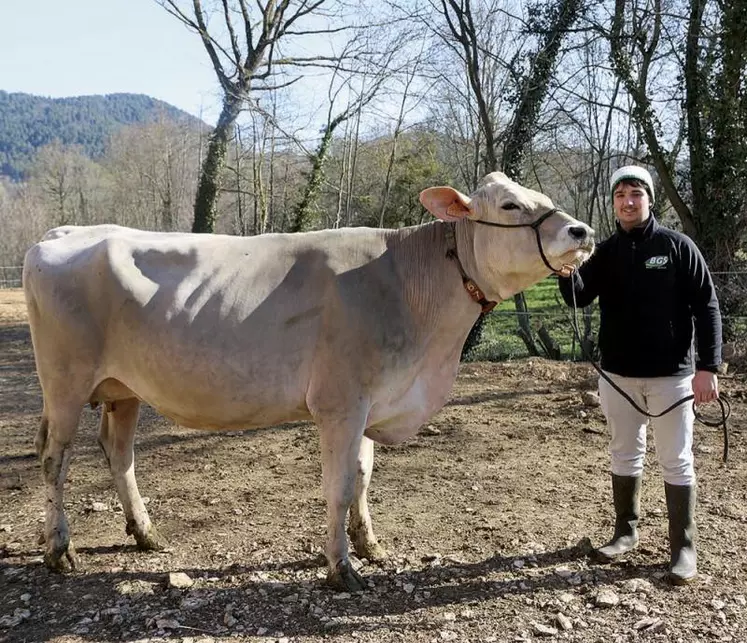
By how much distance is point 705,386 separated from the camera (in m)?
3.62

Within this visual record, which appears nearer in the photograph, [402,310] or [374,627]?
[374,627]

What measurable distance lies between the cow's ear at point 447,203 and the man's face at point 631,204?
909 mm

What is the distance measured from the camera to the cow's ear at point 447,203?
3633 mm

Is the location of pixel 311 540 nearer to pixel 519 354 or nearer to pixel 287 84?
pixel 519 354

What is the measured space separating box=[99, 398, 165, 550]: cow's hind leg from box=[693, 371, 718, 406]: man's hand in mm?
3428

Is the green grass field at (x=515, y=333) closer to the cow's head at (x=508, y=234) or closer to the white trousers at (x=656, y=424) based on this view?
the white trousers at (x=656, y=424)

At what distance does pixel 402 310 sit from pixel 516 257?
0.70m

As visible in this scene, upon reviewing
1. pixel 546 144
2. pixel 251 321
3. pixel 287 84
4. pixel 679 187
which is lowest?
pixel 251 321

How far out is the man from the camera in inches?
146

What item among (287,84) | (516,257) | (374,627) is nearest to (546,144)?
(287,84)

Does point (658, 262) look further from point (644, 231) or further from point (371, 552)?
point (371, 552)

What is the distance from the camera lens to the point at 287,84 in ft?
63.4

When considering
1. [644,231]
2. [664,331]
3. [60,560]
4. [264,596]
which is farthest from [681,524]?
[60,560]

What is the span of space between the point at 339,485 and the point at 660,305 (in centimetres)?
209
